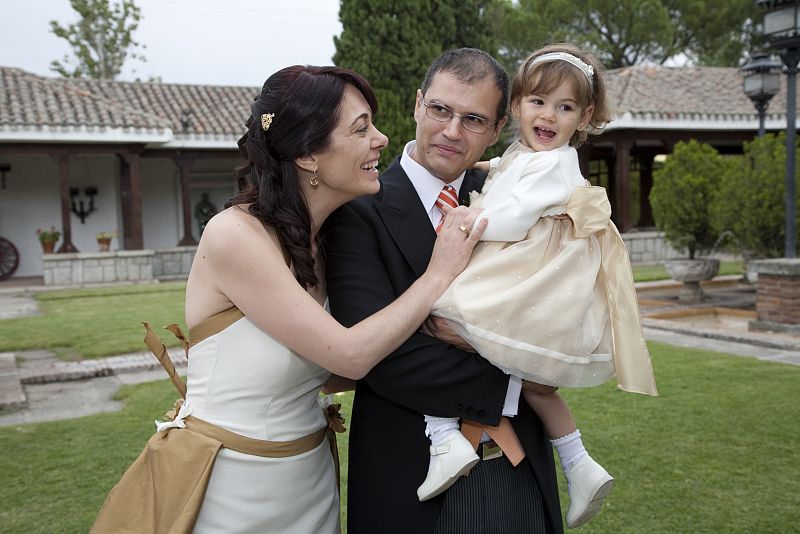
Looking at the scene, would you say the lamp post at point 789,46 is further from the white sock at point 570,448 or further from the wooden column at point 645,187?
the wooden column at point 645,187

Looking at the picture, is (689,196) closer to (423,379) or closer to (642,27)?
(423,379)

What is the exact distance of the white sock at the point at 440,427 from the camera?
176 centimetres

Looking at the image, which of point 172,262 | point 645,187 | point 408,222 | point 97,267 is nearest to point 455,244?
point 408,222

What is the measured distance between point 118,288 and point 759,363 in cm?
1251

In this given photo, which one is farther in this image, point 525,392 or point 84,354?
point 84,354

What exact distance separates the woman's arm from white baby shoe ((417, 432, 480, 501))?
0.27m

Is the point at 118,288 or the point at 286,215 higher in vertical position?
the point at 286,215

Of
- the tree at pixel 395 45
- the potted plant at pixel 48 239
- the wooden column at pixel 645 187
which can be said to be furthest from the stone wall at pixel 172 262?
the wooden column at pixel 645 187

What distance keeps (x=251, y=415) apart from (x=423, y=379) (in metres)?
0.48

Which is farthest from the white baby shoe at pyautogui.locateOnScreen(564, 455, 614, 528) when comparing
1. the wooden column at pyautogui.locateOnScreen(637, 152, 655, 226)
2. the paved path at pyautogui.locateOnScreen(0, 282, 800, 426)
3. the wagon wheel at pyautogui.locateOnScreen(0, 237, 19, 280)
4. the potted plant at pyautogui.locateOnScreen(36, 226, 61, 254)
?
the wooden column at pyautogui.locateOnScreen(637, 152, 655, 226)

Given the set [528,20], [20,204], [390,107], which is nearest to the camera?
[390,107]

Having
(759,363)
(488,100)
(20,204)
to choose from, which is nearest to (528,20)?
(20,204)

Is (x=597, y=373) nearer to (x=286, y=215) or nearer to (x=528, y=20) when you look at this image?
(x=286, y=215)

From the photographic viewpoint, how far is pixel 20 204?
19.4m
